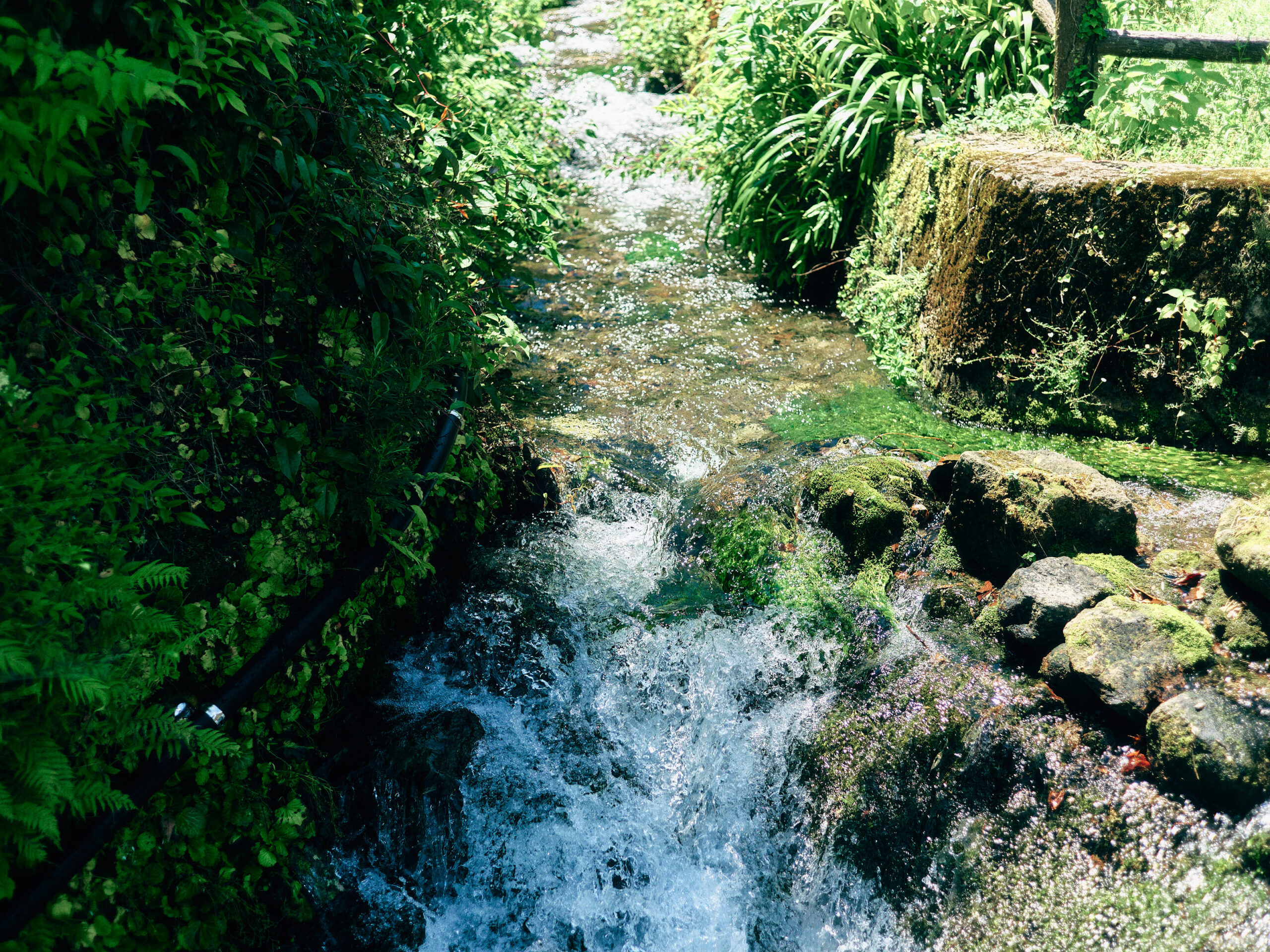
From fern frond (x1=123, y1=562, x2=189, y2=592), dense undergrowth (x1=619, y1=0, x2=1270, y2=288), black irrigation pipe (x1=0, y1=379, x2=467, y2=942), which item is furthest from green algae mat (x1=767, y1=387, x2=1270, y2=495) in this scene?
fern frond (x1=123, y1=562, x2=189, y2=592)

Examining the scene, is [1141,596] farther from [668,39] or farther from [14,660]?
[668,39]

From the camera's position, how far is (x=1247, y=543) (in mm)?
3225

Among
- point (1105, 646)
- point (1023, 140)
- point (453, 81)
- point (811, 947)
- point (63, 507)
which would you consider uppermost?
point (453, 81)

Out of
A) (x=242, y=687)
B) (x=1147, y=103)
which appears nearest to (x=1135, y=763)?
(x=242, y=687)

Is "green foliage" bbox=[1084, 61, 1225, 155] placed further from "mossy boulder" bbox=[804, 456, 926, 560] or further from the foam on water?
the foam on water

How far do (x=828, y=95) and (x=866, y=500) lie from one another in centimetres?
429

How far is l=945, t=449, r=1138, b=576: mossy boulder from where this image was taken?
3754 millimetres

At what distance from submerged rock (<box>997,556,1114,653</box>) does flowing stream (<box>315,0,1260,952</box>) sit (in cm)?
48

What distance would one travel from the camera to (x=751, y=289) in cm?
718

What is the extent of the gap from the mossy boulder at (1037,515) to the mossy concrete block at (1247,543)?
41 cm

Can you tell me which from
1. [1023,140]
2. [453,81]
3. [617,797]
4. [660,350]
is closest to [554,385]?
[660,350]

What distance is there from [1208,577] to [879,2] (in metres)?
5.20

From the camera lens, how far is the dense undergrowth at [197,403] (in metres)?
2.13

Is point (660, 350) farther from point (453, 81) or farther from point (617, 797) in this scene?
point (617, 797)
